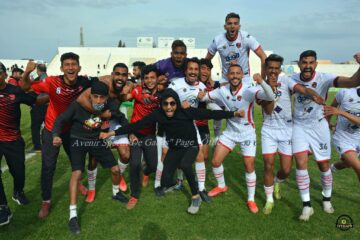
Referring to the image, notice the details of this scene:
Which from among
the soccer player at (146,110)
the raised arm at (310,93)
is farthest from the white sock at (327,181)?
the soccer player at (146,110)

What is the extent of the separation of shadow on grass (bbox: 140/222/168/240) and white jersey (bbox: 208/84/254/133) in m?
2.17

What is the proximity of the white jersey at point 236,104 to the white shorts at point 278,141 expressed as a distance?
0.40m

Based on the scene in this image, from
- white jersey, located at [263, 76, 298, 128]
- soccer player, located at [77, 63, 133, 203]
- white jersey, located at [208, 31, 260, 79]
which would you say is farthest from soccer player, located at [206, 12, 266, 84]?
soccer player, located at [77, 63, 133, 203]

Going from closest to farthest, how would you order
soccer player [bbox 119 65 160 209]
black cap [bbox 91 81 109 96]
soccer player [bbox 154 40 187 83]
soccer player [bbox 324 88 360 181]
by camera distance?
1. black cap [bbox 91 81 109 96]
2. soccer player [bbox 324 88 360 181]
3. soccer player [bbox 119 65 160 209]
4. soccer player [bbox 154 40 187 83]

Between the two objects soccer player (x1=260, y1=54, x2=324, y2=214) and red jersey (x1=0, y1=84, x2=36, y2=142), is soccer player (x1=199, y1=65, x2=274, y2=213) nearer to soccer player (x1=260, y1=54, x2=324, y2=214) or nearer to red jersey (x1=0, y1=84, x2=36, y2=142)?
soccer player (x1=260, y1=54, x2=324, y2=214)

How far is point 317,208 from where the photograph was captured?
5.63m

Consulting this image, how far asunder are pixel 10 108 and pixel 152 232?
3.12 metres

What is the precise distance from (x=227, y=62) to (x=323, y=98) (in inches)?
99.0

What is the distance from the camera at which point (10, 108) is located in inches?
206

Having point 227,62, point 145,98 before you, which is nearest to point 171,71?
point 145,98

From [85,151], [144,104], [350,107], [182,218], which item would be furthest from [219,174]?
[350,107]

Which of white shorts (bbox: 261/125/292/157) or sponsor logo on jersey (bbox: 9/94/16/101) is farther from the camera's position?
white shorts (bbox: 261/125/292/157)

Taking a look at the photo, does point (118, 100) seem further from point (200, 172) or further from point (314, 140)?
point (314, 140)

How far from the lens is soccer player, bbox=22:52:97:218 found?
5203 mm
